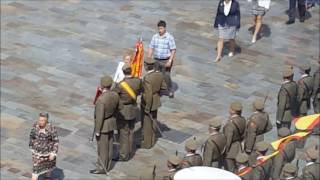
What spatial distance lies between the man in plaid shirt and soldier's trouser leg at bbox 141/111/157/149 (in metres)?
1.57

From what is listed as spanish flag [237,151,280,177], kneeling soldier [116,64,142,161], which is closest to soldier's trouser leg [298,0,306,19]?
kneeling soldier [116,64,142,161]

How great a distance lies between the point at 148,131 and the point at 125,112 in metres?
0.97

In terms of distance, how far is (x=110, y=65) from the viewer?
1986cm

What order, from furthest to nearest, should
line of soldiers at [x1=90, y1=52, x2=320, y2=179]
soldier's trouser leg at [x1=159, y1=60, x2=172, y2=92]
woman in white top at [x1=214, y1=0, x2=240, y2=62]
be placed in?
woman in white top at [x1=214, y1=0, x2=240, y2=62]
soldier's trouser leg at [x1=159, y1=60, x2=172, y2=92]
line of soldiers at [x1=90, y1=52, x2=320, y2=179]

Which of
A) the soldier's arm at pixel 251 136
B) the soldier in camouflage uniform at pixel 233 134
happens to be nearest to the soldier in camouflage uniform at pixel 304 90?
the soldier's arm at pixel 251 136

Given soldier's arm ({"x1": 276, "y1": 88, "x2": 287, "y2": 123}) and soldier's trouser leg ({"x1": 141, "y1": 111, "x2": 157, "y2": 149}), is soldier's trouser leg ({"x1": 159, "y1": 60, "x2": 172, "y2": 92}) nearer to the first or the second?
soldier's trouser leg ({"x1": 141, "y1": 111, "x2": 157, "y2": 149})

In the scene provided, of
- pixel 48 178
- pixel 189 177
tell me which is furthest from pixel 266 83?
pixel 189 177

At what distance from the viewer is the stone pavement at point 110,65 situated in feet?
54.2

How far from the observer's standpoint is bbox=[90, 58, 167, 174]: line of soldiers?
590 inches

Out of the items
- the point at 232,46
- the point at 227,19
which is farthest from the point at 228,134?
the point at 232,46

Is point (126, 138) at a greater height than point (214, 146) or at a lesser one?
lesser

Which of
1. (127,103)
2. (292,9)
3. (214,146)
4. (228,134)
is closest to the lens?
(214,146)

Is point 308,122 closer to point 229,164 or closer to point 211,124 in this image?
point 229,164

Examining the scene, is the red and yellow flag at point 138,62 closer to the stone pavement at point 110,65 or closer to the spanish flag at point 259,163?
the stone pavement at point 110,65
